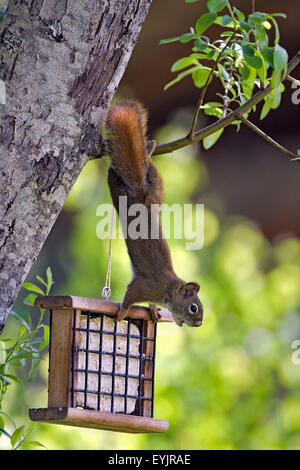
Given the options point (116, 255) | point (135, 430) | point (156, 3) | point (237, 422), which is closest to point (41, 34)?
point (135, 430)

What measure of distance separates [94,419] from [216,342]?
235 centimetres

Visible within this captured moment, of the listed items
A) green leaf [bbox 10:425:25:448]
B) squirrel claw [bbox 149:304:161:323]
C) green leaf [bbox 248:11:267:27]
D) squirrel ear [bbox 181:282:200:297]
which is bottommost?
green leaf [bbox 10:425:25:448]

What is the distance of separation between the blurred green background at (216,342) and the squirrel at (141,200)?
5.50 feet

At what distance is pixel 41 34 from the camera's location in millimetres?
1218

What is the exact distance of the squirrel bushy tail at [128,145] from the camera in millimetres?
1345

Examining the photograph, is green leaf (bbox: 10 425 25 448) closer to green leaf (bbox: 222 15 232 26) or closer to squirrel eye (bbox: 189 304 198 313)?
squirrel eye (bbox: 189 304 198 313)

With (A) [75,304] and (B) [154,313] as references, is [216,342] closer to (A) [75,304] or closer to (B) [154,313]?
(B) [154,313]

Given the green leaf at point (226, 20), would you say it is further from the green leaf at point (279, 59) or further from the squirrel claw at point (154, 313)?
the squirrel claw at point (154, 313)

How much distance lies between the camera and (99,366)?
1518 millimetres

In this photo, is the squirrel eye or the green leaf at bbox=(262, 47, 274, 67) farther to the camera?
the squirrel eye

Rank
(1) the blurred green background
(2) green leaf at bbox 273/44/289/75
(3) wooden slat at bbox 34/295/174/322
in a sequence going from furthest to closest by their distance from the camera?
1. (1) the blurred green background
2. (3) wooden slat at bbox 34/295/174/322
3. (2) green leaf at bbox 273/44/289/75

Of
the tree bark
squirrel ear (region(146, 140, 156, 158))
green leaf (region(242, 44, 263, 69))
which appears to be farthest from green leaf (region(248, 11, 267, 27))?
squirrel ear (region(146, 140, 156, 158))

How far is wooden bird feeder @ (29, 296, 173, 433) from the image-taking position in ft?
4.62
